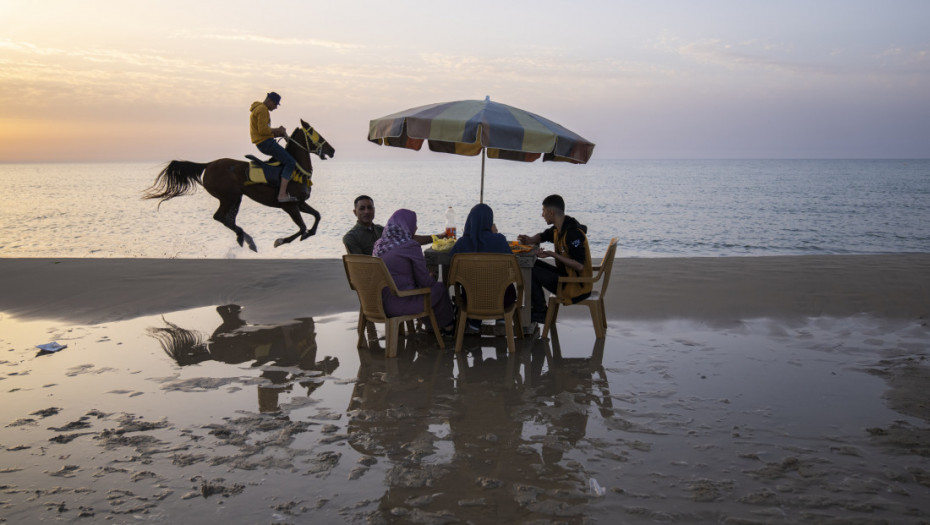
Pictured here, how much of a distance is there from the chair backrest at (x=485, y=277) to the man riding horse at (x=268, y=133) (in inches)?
194

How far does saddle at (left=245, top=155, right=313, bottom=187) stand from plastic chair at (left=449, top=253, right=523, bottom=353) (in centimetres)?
517

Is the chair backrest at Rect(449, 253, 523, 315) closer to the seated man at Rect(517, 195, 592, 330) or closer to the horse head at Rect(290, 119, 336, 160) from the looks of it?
the seated man at Rect(517, 195, 592, 330)

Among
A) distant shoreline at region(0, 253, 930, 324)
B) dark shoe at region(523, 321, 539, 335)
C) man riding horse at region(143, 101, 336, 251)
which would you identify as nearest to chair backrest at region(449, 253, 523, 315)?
dark shoe at region(523, 321, 539, 335)

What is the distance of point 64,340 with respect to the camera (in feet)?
21.1

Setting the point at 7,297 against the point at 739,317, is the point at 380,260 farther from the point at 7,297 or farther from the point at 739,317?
the point at 7,297

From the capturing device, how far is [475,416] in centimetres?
430

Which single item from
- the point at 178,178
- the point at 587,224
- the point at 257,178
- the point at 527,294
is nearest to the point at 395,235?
the point at 527,294

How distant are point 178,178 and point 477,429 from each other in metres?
8.68

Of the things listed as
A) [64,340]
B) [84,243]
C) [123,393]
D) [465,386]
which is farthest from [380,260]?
[84,243]

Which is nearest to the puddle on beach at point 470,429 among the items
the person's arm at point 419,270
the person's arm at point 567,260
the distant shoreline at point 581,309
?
the person's arm at point 419,270

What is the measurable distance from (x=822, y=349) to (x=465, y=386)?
3336 mm

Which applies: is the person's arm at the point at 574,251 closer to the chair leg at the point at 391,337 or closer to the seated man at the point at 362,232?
the chair leg at the point at 391,337

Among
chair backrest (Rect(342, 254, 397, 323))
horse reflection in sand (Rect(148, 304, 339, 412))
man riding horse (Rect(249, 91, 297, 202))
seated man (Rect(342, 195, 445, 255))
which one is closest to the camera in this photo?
horse reflection in sand (Rect(148, 304, 339, 412))

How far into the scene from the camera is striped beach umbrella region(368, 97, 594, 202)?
609 centimetres
